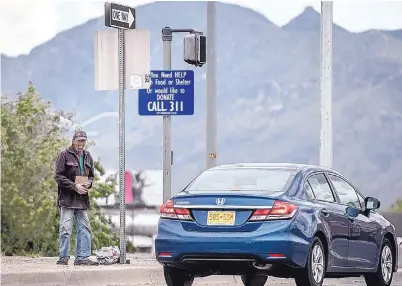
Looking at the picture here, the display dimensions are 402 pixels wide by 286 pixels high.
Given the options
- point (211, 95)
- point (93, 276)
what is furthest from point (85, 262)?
point (211, 95)

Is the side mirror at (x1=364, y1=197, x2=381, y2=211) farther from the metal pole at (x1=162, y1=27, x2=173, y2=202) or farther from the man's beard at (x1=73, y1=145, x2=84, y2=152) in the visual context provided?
the metal pole at (x1=162, y1=27, x2=173, y2=202)

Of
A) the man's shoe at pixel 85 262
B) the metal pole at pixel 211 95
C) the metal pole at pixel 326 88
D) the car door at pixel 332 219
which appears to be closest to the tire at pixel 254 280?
the car door at pixel 332 219

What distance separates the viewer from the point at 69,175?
18172 millimetres

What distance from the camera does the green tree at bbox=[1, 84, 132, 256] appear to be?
57625 mm

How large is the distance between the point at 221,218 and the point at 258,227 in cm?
41

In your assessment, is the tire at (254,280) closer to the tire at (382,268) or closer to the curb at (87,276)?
the tire at (382,268)

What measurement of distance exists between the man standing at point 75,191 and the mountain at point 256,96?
136896mm

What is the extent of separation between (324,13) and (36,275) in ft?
31.5

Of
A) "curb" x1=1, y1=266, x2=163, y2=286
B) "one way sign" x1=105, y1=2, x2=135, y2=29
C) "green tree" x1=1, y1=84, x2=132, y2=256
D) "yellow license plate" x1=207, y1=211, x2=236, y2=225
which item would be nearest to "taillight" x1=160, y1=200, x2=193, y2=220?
"yellow license plate" x1=207, y1=211, x2=236, y2=225

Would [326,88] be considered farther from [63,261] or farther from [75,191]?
[63,261]

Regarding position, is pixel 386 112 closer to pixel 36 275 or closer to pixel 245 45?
pixel 245 45

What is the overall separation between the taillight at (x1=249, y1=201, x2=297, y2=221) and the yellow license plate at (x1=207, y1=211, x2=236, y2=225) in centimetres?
24

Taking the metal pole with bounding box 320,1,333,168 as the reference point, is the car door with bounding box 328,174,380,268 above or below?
below

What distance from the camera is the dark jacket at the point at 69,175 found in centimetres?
1803
